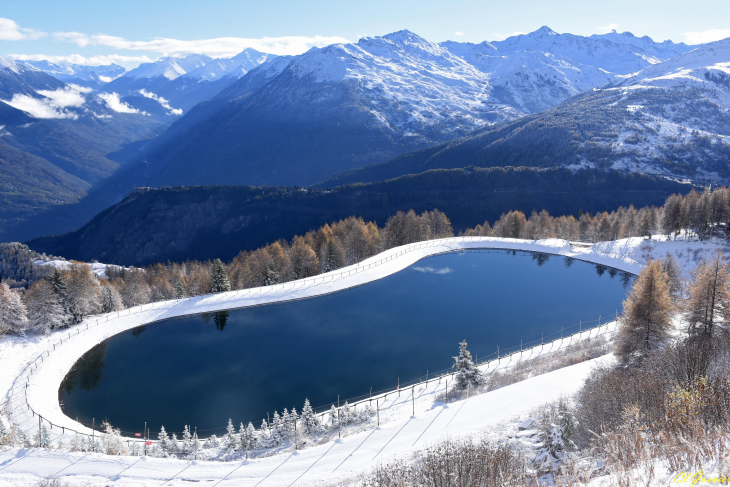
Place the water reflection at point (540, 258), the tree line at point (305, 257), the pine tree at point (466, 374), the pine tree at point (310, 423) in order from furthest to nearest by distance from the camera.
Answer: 1. the water reflection at point (540, 258)
2. the tree line at point (305, 257)
3. the pine tree at point (466, 374)
4. the pine tree at point (310, 423)

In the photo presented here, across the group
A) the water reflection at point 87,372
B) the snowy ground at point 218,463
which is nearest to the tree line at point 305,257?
the snowy ground at point 218,463

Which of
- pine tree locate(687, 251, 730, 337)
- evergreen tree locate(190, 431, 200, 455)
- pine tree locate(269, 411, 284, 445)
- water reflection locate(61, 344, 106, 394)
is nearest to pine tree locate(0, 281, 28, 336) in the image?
water reflection locate(61, 344, 106, 394)

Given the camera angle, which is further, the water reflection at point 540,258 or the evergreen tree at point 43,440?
the water reflection at point 540,258

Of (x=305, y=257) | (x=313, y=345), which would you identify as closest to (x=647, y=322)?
(x=313, y=345)

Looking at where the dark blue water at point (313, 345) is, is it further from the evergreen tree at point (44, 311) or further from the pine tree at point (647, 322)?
the pine tree at point (647, 322)

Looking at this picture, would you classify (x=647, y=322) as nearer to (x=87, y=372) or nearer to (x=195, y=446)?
(x=195, y=446)
